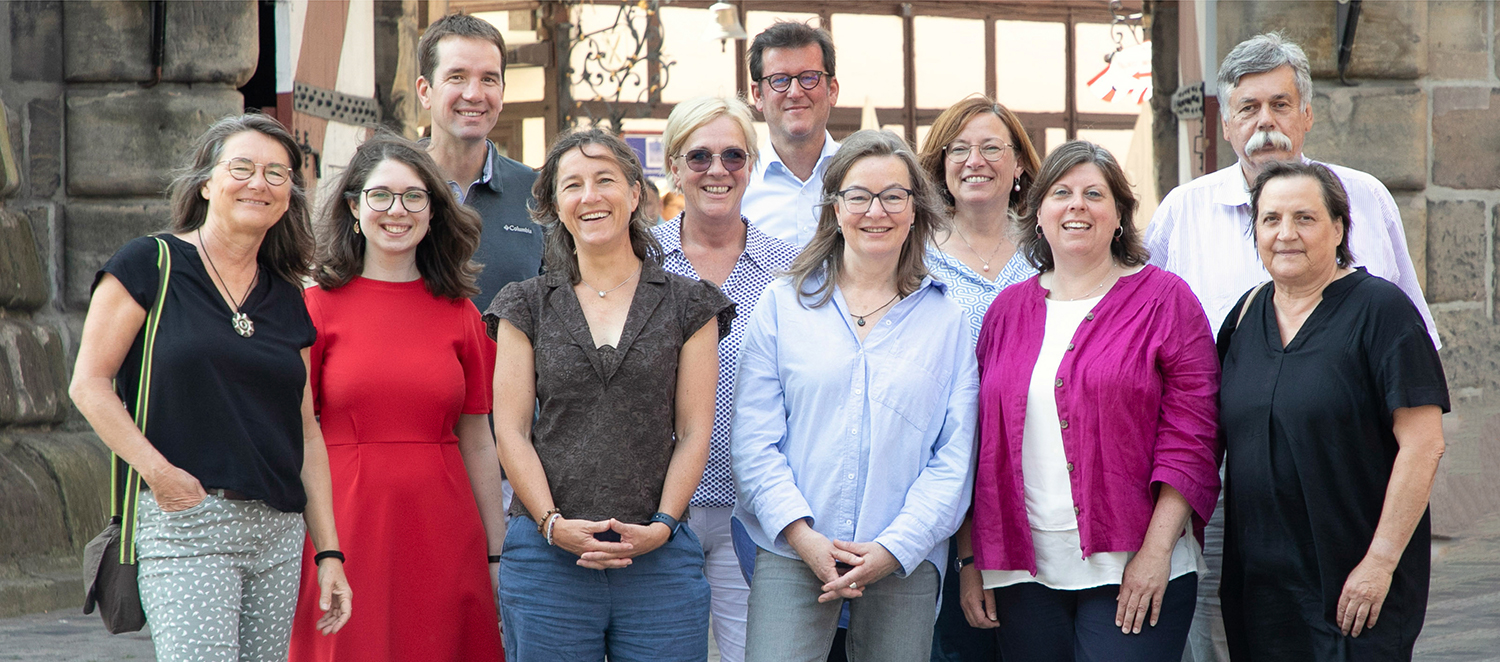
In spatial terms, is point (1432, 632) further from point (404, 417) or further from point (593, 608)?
point (404, 417)

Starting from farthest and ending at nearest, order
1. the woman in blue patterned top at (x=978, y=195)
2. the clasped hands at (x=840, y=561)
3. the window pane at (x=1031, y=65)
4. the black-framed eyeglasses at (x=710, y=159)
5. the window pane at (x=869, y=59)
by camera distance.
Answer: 1. the window pane at (x=1031, y=65)
2. the window pane at (x=869, y=59)
3. the woman in blue patterned top at (x=978, y=195)
4. the black-framed eyeglasses at (x=710, y=159)
5. the clasped hands at (x=840, y=561)

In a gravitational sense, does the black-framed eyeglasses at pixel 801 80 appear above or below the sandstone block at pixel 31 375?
above

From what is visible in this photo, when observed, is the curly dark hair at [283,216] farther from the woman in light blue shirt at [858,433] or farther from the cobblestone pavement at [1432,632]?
the cobblestone pavement at [1432,632]

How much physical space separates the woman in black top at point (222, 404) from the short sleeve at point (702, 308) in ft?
2.62

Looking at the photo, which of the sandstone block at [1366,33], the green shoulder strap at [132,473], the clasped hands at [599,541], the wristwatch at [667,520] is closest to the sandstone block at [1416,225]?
the sandstone block at [1366,33]

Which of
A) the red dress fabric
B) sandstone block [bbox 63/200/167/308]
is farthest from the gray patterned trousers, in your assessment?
sandstone block [bbox 63/200/167/308]

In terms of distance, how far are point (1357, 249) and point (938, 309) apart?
1.16 meters

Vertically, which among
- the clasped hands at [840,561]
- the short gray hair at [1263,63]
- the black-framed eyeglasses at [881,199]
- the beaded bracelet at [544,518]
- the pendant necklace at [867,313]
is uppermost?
the short gray hair at [1263,63]

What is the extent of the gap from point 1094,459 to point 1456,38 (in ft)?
13.8

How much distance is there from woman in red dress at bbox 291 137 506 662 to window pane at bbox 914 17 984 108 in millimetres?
10776

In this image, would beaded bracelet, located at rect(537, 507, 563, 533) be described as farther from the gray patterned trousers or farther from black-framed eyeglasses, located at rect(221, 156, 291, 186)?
black-framed eyeglasses, located at rect(221, 156, 291, 186)

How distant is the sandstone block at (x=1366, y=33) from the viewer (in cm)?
582

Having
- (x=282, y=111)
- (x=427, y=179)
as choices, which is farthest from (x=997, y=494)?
(x=282, y=111)

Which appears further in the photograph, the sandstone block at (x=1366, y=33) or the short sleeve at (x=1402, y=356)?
the sandstone block at (x=1366, y=33)
